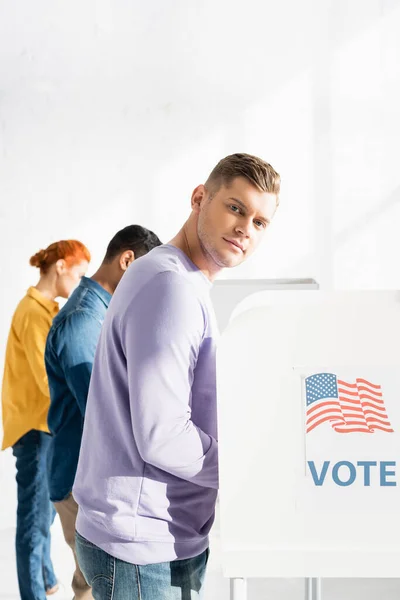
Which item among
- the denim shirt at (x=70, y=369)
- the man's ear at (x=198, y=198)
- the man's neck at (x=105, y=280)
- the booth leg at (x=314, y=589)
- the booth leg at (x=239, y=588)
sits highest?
the man's neck at (x=105, y=280)

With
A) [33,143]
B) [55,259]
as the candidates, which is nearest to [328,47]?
[33,143]

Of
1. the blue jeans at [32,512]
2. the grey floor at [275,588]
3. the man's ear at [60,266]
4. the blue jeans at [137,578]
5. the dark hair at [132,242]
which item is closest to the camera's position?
the blue jeans at [137,578]

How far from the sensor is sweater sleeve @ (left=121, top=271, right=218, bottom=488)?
3.39ft

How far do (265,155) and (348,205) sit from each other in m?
0.49

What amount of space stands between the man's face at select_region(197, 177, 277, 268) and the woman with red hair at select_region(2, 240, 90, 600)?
150 cm

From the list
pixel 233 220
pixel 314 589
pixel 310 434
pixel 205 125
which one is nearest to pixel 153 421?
pixel 310 434

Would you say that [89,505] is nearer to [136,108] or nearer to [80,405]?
[80,405]

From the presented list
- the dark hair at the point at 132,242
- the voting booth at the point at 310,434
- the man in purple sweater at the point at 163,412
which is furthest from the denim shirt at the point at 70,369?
the voting booth at the point at 310,434

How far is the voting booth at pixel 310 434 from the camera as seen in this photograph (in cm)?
97

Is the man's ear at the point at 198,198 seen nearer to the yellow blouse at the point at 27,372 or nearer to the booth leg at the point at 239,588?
the booth leg at the point at 239,588

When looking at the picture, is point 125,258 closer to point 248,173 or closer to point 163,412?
point 248,173

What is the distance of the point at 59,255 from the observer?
2.74 metres

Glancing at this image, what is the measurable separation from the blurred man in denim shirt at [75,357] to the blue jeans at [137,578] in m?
0.78

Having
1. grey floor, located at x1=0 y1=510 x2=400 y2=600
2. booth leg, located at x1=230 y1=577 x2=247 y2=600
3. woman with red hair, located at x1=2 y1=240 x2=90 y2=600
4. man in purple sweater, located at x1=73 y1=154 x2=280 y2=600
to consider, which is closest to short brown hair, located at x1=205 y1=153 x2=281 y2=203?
man in purple sweater, located at x1=73 y1=154 x2=280 y2=600
